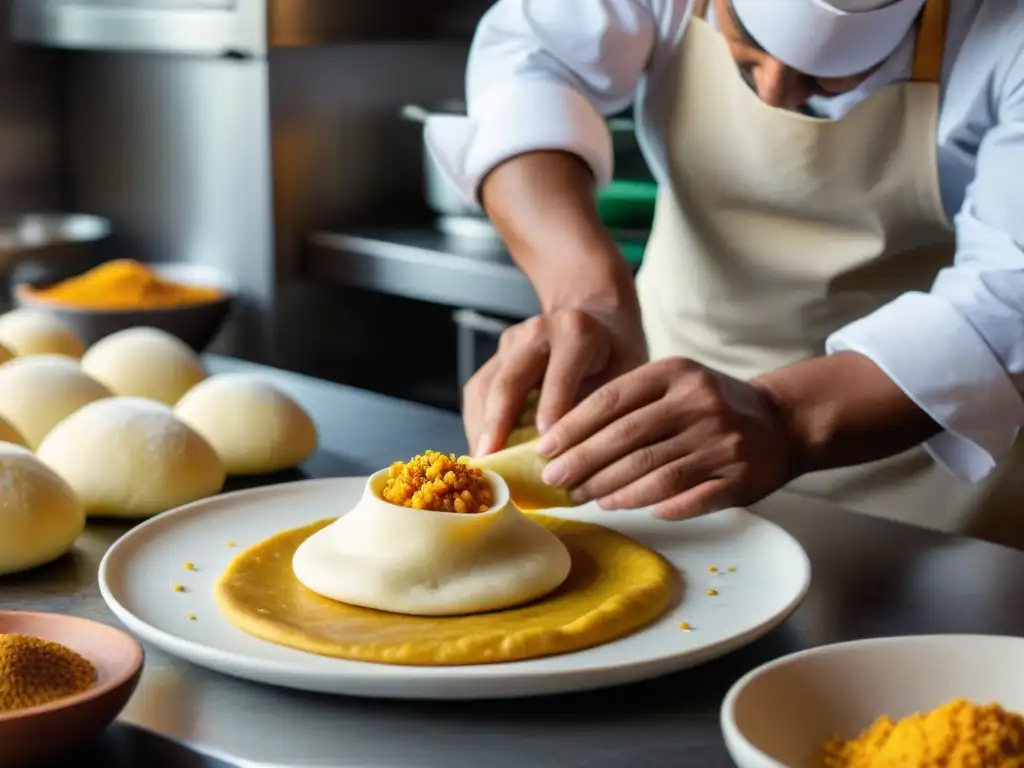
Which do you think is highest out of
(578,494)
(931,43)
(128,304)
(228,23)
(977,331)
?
(931,43)

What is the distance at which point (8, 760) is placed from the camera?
85 cm

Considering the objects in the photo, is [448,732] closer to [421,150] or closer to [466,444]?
[466,444]

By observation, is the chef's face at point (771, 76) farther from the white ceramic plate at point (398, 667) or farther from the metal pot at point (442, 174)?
the metal pot at point (442, 174)

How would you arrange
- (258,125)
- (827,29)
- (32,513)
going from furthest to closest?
(258,125)
(827,29)
(32,513)

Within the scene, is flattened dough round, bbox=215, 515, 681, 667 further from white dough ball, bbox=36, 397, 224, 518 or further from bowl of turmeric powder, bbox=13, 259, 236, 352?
bowl of turmeric powder, bbox=13, 259, 236, 352

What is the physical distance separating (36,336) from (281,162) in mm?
1365

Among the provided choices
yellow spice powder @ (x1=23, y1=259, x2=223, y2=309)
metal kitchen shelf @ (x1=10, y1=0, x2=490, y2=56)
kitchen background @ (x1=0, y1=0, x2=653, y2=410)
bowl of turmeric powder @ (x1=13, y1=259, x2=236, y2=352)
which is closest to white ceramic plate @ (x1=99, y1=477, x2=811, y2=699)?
bowl of turmeric powder @ (x1=13, y1=259, x2=236, y2=352)

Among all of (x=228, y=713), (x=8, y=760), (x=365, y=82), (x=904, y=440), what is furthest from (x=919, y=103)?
(x=365, y=82)

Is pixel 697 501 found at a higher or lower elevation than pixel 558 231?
lower

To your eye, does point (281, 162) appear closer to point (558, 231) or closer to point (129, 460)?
point (558, 231)

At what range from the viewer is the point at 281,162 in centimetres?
312

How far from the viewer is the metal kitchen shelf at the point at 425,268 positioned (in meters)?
2.78

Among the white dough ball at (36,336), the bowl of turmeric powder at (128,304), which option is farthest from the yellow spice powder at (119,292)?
the white dough ball at (36,336)

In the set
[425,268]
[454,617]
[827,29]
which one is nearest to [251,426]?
[454,617]
